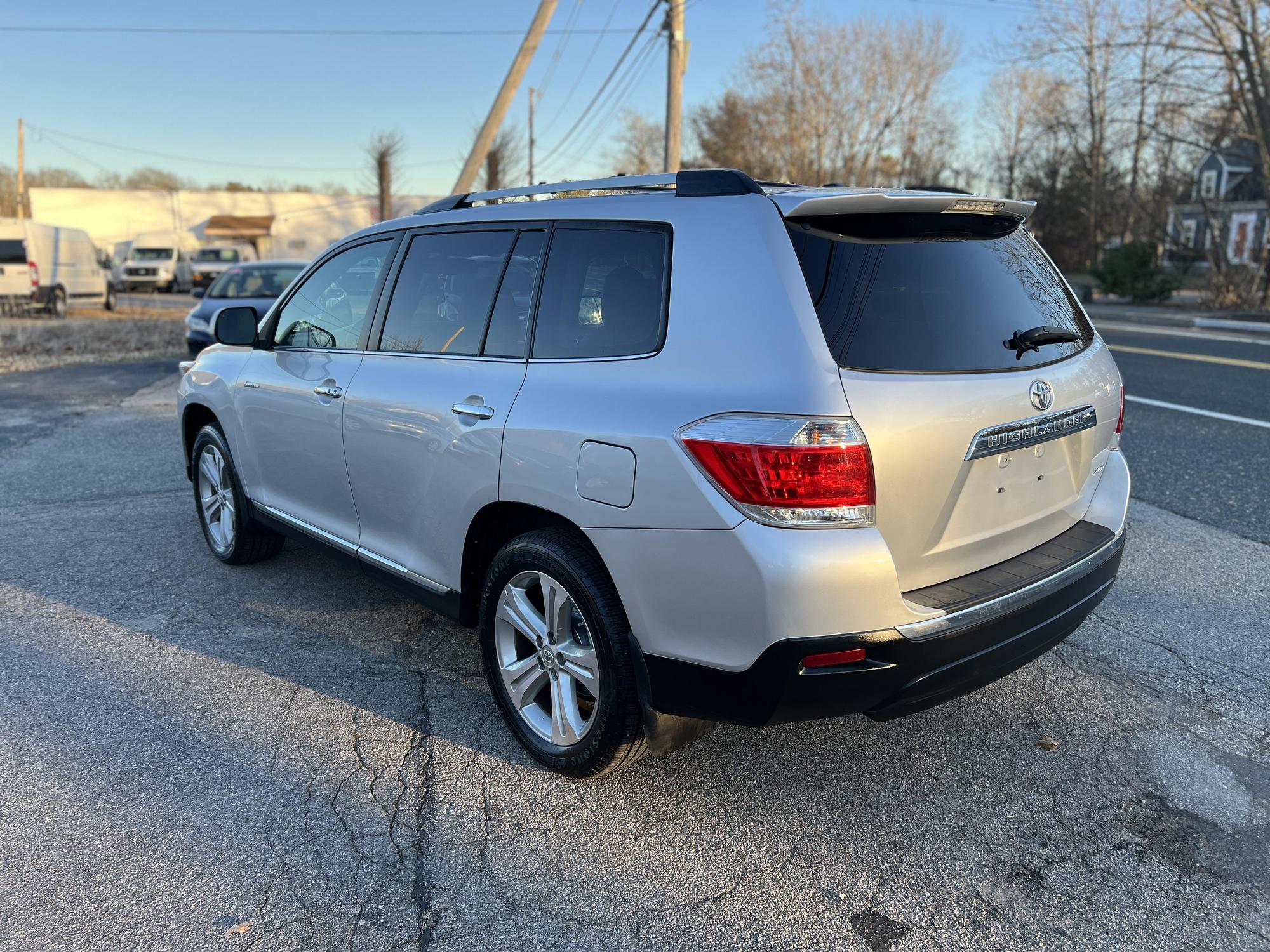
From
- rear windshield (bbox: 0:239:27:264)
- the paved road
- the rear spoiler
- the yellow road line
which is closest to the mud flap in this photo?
the rear spoiler

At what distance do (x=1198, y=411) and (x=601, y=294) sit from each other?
27.0ft

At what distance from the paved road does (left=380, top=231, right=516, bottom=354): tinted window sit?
464 cm

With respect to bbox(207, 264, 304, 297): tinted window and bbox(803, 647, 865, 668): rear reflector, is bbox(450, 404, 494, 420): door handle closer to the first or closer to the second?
bbox(803, 647, 865, 668): rear reflector

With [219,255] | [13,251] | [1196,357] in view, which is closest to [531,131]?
[219,255]

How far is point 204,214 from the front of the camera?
55.4 m

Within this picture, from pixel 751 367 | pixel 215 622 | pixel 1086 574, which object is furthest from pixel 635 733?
pixel 215 622

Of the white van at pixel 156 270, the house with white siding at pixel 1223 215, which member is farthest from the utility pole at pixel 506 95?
the white van at pixel 156 270

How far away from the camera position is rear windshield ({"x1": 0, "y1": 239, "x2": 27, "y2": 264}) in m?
24.4

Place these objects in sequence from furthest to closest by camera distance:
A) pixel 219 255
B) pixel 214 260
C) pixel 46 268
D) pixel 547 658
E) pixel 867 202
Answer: pixel 219 255
pixel 214 260
pixel 46 268
pixel 547 658
pixel 867 202

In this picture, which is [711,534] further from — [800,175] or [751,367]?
[800,175]

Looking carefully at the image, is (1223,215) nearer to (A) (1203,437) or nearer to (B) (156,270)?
(A) (1203,437)

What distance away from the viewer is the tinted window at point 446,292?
340cm

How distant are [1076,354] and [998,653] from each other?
1094mm

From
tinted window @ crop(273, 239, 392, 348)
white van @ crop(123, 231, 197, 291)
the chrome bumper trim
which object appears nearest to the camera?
the chrome bumper trim
